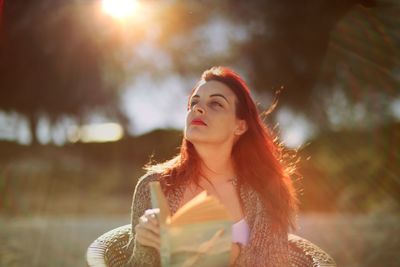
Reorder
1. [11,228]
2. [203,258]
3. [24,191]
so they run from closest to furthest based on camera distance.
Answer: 1. [203,258]
2. [11,228]
3. [24,191]

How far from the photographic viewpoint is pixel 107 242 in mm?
2436

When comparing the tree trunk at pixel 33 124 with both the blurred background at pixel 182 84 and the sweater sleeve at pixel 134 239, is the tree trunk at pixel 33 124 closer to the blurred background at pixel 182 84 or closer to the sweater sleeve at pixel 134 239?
the blurred background at pixel 182 84

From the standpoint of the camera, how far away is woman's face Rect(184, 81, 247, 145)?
7.52 ft

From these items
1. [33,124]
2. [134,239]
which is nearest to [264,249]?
[134,239]

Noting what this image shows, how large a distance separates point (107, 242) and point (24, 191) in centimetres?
794

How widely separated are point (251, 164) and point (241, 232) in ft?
1.32

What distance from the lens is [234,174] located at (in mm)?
2578

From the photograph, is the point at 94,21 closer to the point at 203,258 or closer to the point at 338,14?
the point at 338,14

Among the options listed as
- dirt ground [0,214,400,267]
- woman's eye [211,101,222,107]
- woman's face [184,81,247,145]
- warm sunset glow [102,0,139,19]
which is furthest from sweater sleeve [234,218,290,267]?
warm sunset glow [102,0,139,19]

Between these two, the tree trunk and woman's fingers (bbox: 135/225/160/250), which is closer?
woman's fingers (bbox: 135/225/160/250)

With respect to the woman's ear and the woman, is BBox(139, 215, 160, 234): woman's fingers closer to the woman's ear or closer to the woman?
the woman

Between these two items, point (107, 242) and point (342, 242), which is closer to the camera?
point (107, 242)

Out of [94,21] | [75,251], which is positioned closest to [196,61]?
[94,21]

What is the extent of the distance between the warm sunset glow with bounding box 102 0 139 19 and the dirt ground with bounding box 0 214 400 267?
3.50m
